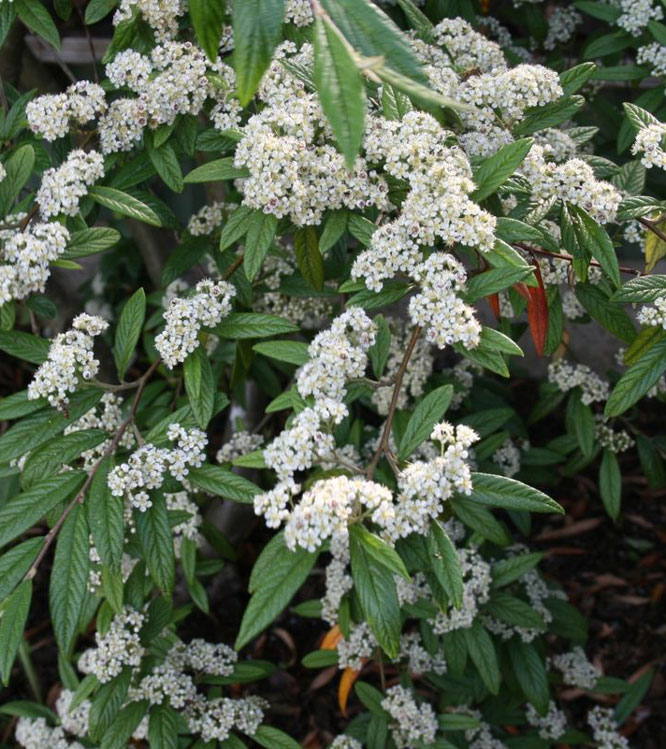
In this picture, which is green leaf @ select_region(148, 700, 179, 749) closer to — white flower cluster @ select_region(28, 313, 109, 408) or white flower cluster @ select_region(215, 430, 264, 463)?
white flower cluster @ select_region(215, 430, 264, 463)

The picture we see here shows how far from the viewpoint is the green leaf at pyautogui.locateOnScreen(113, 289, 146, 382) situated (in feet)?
7.44

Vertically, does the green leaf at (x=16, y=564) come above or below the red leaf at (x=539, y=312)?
below

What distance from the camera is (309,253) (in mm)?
2289

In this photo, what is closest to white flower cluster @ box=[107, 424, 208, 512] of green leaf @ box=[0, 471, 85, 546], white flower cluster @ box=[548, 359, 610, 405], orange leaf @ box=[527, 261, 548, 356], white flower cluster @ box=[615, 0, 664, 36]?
green leaf @ box=[0, 471, 85, 546]

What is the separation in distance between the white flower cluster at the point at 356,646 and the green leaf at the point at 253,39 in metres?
2.02

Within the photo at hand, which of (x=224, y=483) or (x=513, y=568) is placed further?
(x=513, y=568)

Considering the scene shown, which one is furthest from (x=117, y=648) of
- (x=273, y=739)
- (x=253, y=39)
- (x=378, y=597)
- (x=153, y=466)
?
(x=253, y=39)

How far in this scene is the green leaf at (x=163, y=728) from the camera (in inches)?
97.8

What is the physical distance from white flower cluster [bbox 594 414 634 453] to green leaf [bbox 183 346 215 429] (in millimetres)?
1727

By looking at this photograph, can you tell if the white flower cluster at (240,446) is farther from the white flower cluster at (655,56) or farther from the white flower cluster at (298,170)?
the white flower cluster at (655,56)

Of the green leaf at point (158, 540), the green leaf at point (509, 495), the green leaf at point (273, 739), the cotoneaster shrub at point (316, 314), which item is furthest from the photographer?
the green leaf at point (273, 739)

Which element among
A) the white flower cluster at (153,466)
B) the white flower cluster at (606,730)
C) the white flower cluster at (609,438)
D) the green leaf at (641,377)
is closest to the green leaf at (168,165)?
the white flower cluster at (153,466)

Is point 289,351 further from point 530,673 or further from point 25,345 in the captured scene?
point 530,673

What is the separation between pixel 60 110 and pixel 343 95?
128 centimetres
